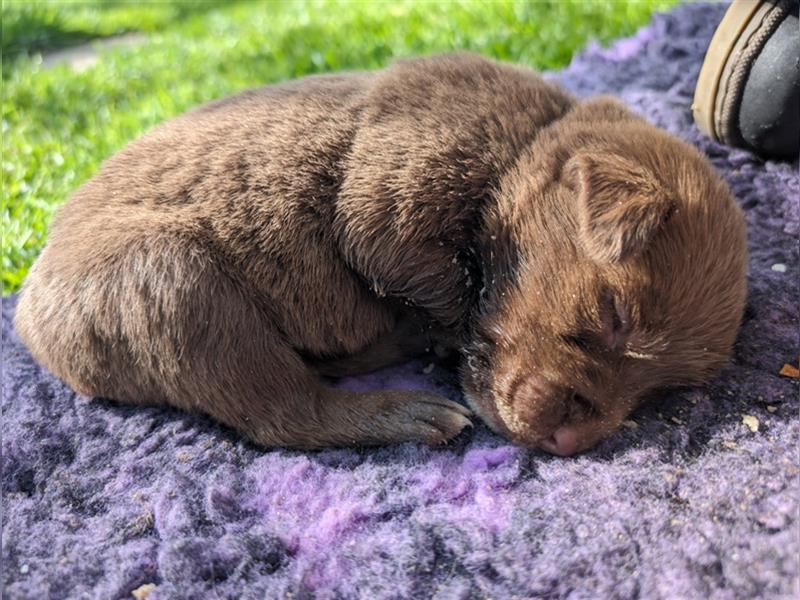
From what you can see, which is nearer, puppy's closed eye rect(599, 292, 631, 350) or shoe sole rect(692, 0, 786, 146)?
puppy's closed eye rect(599, 292, 631, 350)

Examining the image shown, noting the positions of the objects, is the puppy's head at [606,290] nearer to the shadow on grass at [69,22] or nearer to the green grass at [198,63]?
the green grass at [198,63]

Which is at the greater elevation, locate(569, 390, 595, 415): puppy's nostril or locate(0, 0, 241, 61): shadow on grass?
locate(569, 390, 595, 415): puppy's nostril

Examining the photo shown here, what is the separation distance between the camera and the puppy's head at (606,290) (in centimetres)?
285

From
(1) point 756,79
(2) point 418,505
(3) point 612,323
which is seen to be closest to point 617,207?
(3) point 612,323

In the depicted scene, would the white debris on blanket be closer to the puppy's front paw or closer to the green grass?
the puppy's front paw

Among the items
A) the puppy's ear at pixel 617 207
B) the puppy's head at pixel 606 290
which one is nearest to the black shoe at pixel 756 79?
the puppy's head at pixel 606 290

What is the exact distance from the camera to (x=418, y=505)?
2.84 metres

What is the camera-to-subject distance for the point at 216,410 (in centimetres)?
324

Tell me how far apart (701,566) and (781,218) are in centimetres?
237

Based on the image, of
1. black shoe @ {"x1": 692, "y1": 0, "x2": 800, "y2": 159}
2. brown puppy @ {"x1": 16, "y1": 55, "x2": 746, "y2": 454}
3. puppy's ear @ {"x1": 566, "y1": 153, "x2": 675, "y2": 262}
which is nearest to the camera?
puppy's ear @ {"x1": 566, "y1": 153, "x2": 675, "y2": 262}

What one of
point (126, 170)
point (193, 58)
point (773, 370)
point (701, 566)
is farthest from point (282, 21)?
point (701, 566)

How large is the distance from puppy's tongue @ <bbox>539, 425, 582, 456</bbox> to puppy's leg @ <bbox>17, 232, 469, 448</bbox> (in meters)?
0.43

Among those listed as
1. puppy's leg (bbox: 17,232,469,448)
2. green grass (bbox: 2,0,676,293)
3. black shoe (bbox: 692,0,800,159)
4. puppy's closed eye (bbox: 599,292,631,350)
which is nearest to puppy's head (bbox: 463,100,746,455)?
puppy's closed eye (bbox: 599,292,631,350)

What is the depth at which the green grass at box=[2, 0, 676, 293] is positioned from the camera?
5781 mm
